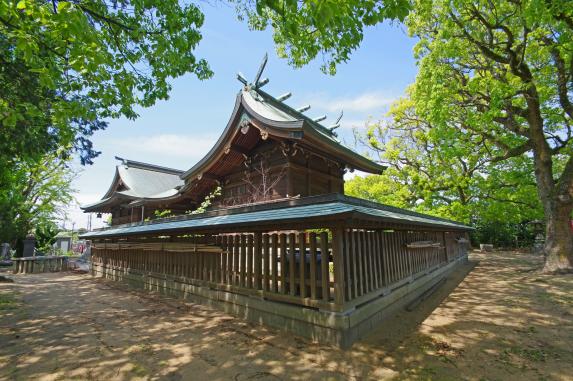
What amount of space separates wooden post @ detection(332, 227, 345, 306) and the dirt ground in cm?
88

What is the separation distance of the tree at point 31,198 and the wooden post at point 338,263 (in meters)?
21.4

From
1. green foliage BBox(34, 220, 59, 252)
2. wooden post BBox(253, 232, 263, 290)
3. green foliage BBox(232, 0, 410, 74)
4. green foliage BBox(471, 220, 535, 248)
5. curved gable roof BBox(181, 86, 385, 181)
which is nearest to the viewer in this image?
green foliage BBox(232, 0, 410, 74)

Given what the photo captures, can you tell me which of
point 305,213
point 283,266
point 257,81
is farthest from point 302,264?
point 257,81

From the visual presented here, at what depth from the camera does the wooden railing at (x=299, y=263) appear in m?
5.13

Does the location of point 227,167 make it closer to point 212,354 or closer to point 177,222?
point 177,222

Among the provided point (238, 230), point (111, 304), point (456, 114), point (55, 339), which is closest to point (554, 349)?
point (238, 230)

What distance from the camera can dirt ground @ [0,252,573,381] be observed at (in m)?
4.06

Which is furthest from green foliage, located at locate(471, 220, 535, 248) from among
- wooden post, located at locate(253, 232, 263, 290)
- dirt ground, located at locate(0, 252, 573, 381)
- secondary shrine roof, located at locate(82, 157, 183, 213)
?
secondary shrine roof, located at locate(82, 157, 183, 213)

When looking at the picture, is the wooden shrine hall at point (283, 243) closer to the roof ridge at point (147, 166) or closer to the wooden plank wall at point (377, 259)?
the wooden plank wall at point (377, 259)

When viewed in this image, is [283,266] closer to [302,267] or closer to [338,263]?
[302,267]

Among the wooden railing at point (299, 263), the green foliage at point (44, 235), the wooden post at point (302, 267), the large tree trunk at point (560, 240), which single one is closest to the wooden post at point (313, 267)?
the wooden railing at point (299, 263)

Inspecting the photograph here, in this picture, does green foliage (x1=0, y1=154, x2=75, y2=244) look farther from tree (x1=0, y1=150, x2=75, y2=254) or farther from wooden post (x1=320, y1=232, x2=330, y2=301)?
wooden post (x1=320, y1=232, x2=330, y2=301)

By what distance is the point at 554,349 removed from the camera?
4766 millimetres

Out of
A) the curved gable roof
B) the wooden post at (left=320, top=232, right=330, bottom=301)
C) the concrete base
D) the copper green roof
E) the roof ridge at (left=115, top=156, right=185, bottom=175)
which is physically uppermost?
the roof ridge at (left=115, top=156, right=185, bottom=175)
